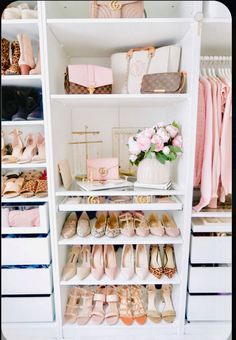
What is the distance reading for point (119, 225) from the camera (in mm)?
1410

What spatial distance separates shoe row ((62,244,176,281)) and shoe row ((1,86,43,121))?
89cm

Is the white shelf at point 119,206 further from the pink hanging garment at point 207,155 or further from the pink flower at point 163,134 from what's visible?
the pink flower at point 163,134

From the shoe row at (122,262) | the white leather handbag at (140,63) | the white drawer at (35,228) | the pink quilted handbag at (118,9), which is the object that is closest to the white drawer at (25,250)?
the white drawer at (35,228)

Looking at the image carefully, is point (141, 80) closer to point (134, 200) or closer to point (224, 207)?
point (134, 200)

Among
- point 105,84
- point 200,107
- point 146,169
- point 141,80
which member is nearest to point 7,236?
point 146,169

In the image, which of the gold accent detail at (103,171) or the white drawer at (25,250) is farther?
the gold accent detail at (103,171)

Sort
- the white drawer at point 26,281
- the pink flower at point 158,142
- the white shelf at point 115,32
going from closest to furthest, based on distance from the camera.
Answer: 1. the white shelf at point 115,32
2. the pink flower at point 158,142
3. the white drawer at point 26,281

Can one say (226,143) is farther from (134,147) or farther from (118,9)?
(118,9)

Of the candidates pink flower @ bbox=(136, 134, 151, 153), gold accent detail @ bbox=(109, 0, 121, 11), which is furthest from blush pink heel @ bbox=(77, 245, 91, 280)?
gold accent detail @ bbox=(109, 0, 121, 11)

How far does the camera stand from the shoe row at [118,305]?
1.39 meters

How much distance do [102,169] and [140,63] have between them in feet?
2.08

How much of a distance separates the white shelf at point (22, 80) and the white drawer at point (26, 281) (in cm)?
103

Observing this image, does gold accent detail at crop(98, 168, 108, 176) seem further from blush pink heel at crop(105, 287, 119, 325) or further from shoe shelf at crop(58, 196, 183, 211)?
blush pink heel at crop(105, 287, 119, 325)

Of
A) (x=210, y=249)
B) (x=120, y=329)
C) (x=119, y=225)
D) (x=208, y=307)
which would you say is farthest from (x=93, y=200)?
(x=208, y=307)
